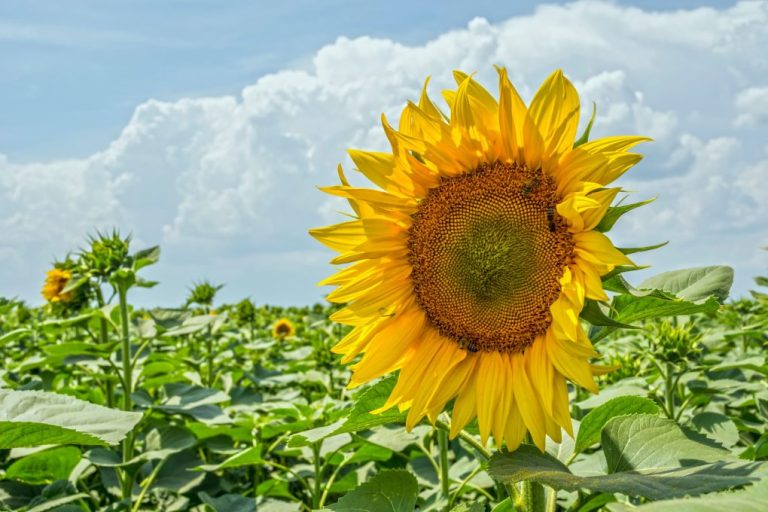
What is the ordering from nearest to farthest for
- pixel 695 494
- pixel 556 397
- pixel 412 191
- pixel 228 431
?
pixel 695 494 → pixel 556 397 → pixel 412 191 → pixel 228 431

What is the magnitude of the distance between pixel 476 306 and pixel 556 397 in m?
0.28

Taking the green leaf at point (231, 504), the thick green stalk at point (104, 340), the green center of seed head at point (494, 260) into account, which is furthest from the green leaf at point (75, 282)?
the green center of seed head at point (494, 260)

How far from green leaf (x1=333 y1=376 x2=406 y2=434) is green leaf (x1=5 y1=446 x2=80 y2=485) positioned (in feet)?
6.79

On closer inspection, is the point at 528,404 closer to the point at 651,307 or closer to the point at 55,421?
the point at 651,307

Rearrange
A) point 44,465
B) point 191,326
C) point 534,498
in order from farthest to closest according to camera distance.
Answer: point 191,326, point 44,465, point 534,498

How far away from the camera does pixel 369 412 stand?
178 cm

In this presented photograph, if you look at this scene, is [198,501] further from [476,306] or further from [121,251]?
[476,306]

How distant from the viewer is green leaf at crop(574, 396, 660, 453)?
1.83 metres

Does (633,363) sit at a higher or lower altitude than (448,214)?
lower

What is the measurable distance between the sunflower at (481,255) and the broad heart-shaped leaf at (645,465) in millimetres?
114

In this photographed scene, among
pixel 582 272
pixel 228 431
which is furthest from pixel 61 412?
pixel 228 431

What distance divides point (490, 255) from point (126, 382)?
8.25 ft

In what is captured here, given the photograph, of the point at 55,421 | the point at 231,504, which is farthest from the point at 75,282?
the point at 55,421

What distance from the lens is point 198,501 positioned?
12.2 ft
